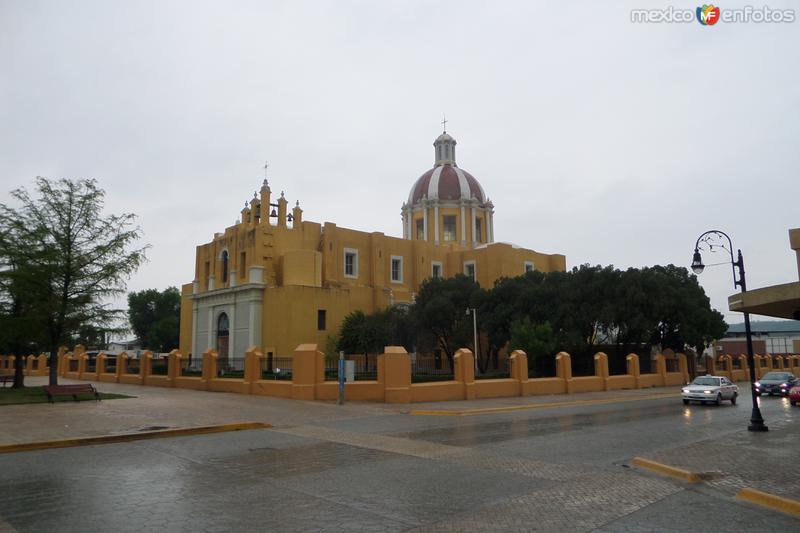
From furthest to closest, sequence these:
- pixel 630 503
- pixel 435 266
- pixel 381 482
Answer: pixel 435 266, pixel 381 482, pixel 630 503

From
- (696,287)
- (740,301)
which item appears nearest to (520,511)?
(740,301)

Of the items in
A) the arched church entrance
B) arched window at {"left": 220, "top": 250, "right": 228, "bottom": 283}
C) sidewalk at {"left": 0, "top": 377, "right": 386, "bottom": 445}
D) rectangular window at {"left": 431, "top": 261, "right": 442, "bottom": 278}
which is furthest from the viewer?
rectangular window at {"left": 431, "top": 261, "right": 442, "bottom": 278}

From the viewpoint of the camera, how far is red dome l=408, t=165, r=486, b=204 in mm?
59219

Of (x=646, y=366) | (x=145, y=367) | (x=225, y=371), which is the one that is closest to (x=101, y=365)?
(x=145, y=367)

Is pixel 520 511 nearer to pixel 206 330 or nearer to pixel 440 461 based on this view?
pixel 440 461

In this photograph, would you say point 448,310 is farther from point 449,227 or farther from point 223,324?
point 449,227

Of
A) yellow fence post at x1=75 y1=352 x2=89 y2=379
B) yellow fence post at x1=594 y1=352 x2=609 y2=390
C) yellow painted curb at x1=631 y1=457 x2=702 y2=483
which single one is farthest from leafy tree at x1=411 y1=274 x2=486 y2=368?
yellow painted curb at x1=631 y1=457 x2=702 y2=483

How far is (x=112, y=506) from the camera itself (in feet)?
24.8

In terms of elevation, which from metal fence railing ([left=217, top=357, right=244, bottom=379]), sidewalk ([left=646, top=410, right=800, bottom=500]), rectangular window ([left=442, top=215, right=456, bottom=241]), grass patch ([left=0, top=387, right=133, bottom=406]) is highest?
rectangular window ([left=442, top=215, right=456, bottom=241])

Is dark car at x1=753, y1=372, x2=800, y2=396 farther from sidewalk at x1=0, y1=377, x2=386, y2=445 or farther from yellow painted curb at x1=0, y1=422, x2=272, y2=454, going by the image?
yellow painted curb at x1=0, y1=422, x2=272, y2=454

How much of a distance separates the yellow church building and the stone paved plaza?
23.0 metres

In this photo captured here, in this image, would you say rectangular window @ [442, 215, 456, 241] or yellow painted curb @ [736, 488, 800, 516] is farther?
rectangular window @ [442, 215, 456, 241]

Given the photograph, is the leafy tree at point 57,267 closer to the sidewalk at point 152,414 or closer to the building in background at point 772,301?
the sidewalk at point 152,414

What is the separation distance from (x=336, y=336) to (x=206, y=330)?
1144cm
